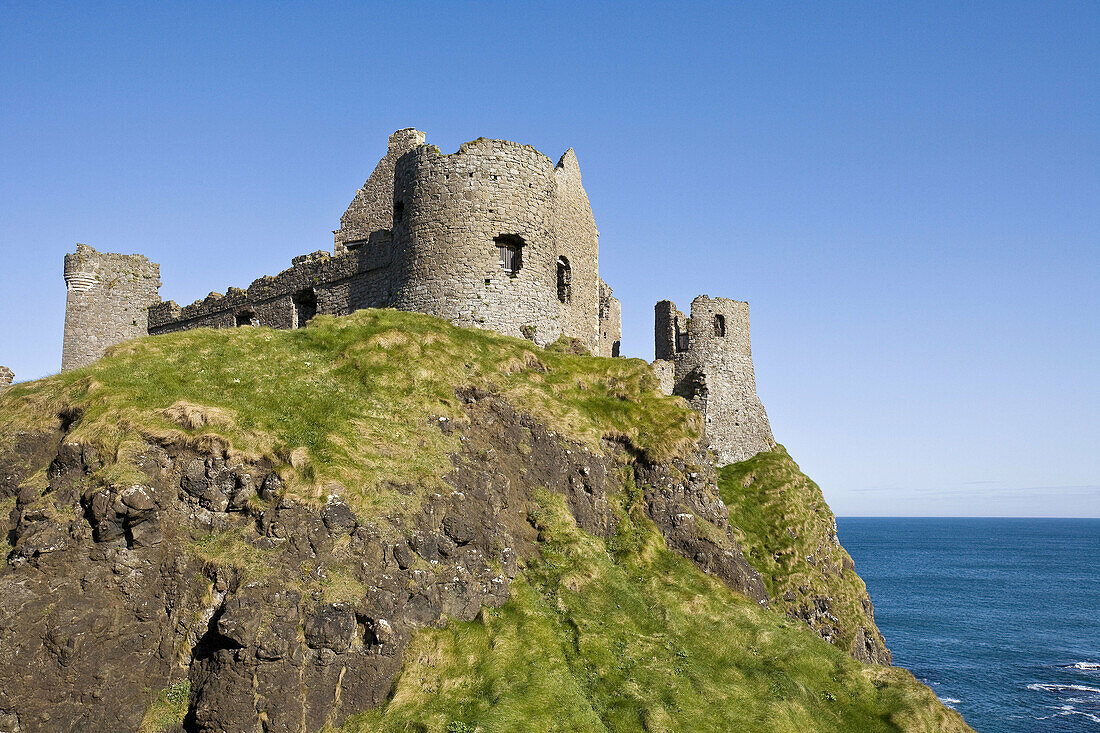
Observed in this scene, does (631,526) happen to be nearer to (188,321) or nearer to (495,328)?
(495,328)

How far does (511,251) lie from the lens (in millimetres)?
30047

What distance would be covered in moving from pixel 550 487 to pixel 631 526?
3.03 meters

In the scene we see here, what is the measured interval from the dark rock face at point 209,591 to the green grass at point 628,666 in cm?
87

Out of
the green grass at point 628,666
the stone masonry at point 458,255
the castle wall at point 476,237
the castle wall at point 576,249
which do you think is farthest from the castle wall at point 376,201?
the green grass at point 628,666

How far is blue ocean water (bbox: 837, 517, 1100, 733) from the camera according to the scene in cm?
4606

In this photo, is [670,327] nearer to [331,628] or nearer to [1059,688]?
[331,628]

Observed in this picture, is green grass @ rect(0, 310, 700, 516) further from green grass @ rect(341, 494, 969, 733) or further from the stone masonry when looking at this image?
green grass @ rect(341, 494, 969, 733)

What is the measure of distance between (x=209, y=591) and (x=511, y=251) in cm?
1852

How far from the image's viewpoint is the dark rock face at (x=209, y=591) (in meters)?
13.9

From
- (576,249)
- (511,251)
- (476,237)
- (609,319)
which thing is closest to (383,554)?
(476,237)

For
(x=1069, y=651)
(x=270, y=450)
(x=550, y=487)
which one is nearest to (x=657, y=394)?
(x=550, y=487)

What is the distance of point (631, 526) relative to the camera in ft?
74.7

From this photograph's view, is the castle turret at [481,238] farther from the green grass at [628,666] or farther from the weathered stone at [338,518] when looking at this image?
the weathered stone at [338,518]

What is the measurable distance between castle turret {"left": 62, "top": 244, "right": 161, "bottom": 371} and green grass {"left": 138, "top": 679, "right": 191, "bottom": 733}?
2904 centimetres
